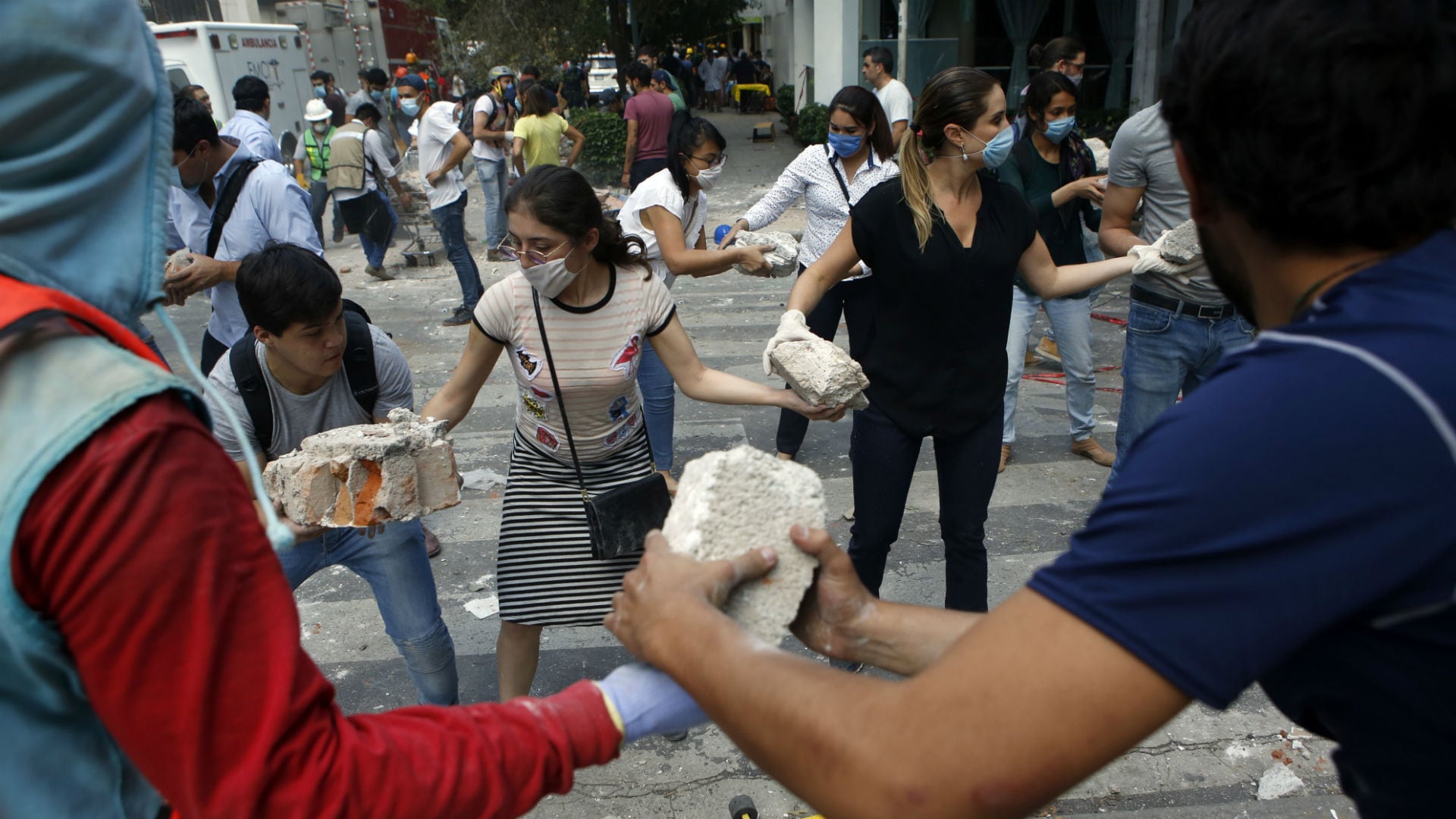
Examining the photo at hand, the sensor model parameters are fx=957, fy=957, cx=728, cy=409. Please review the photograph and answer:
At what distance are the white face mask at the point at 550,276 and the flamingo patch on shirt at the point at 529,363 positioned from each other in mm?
210

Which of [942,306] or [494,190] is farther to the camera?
[494,190]

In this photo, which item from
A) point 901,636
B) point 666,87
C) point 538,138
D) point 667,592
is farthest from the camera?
point 666,87

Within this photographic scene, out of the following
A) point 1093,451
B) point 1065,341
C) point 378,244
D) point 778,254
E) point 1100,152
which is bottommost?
point 1093,451

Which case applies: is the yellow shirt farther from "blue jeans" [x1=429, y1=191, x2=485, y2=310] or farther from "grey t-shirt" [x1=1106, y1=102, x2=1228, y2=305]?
"grey t-shirt" [x1=1106, y1=102, x2=1228, y2=305]

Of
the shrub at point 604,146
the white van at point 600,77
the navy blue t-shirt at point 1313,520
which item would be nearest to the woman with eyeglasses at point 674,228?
the navy blue t-shirt at point 1313,520

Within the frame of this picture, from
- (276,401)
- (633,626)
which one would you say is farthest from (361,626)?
(633,626)

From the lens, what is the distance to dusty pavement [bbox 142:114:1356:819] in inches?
124

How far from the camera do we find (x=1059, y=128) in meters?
5.33

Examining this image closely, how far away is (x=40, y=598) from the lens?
0.94m

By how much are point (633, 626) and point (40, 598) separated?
2.46 ft

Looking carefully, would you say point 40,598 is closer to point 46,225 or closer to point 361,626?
point 46,225

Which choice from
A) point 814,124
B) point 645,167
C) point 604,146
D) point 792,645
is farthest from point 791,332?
point 814,124

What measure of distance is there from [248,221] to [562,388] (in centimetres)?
225

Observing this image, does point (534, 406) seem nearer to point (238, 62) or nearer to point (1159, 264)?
point (1159, 264)
